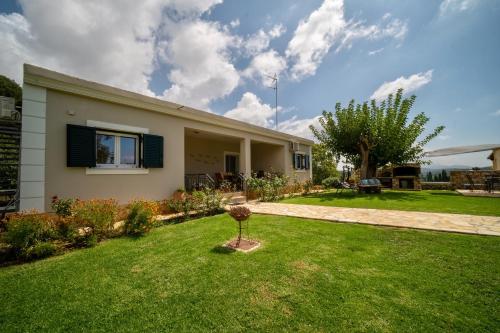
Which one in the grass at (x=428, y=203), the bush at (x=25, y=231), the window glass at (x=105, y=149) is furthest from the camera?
the grass at (x=428, y=203)

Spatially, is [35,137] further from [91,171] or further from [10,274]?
[10,274]

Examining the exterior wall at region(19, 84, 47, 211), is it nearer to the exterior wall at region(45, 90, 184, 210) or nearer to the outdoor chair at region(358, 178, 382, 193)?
the exterior wall at region(45, 90, 184, 210)

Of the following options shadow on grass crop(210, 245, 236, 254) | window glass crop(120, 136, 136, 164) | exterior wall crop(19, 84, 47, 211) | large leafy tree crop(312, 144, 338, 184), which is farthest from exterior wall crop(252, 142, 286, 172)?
exterior wall crop(19, 84, 47, 211)

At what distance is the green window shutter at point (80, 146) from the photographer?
17.7ft

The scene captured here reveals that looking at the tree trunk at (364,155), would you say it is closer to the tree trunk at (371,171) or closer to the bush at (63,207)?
the tree trunk at (371,171)

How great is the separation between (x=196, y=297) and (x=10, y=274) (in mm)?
3105

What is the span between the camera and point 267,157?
1523 cm

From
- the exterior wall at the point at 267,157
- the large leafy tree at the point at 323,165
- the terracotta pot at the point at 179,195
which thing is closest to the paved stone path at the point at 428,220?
the terracotta pot at the point at 179,195

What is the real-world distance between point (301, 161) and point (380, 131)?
5.86 m

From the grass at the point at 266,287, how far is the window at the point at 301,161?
11.2 meters

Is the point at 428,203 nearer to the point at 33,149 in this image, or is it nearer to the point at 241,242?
the point at 241,242

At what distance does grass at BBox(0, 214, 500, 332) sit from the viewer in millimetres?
2072

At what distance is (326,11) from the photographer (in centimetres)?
896

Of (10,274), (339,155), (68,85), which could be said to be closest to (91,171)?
(68,85)
